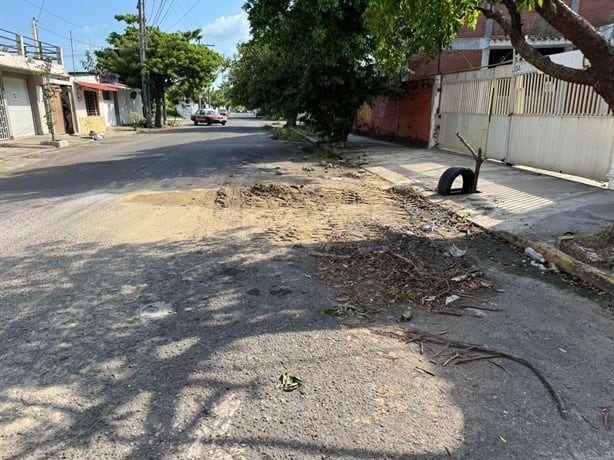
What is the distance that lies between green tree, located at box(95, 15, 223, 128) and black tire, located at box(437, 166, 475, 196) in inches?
1194

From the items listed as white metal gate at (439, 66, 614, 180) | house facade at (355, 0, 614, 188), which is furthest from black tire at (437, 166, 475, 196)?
white metal gate at (439, 66, 614, 180)

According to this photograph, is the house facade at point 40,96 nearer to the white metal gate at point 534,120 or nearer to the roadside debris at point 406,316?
the white metal gate at point 534,120

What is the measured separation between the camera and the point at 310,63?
50.9ft

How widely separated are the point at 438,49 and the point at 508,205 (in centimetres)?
290

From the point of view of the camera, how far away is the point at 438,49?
704cm

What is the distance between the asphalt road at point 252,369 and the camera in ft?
8.22

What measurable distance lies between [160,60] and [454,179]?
31.0 metres

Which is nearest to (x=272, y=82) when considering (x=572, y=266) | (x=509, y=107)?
(x=509, y=107)

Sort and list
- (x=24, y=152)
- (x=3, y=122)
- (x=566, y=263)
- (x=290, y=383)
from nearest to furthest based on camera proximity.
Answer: (x=290, y=383)
(x=566, y=263)
(x=24, y=152)
(x=3, y=122)

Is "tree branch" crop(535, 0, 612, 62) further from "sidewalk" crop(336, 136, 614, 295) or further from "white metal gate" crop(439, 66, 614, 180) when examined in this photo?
"white metal gate" crop(439, 66, 614, 180)

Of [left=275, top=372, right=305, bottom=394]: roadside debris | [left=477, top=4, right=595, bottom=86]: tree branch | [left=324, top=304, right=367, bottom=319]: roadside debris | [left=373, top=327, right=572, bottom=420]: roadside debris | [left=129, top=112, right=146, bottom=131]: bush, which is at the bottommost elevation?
[left=373, top=327, right=572, bottom=420]: roadside debris

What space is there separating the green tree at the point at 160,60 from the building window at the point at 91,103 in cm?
383

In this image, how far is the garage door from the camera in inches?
917

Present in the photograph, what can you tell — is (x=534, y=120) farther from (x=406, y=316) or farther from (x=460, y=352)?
(x=460, y=352)
